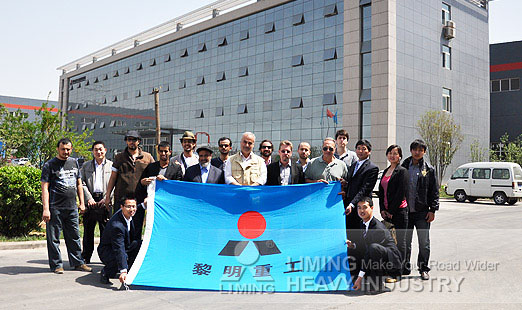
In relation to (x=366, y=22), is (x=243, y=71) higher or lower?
lower

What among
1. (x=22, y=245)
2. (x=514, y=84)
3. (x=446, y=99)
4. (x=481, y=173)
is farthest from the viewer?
(x=514, y=84)

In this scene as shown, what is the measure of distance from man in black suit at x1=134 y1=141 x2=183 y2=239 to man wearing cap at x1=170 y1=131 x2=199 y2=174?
119 mm

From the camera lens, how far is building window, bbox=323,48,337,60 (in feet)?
111

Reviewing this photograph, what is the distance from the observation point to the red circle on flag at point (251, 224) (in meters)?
6.32

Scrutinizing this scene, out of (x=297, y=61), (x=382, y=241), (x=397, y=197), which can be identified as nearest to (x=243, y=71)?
(x=297, y=61)

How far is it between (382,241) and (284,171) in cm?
185

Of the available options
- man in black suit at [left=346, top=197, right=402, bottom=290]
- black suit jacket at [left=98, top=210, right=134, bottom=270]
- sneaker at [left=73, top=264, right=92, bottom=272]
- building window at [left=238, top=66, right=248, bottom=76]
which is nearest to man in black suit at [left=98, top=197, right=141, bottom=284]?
black suit jacket at [left=98, top=210, right=134, bottom=270]

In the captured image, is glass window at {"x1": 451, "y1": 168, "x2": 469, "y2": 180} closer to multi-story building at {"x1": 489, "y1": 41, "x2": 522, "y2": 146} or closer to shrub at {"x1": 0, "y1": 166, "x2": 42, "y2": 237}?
multi-story building at {"x1": 489, "y1": 41, "x2": 522, "y2": 146}

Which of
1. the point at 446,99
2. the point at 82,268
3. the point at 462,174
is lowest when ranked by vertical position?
the point at 82,268

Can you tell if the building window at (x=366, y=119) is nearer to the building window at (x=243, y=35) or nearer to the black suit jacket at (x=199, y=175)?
the building window at (x=243, y=35)

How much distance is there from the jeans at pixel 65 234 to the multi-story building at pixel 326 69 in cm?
2489

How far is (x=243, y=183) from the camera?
22.8 ft

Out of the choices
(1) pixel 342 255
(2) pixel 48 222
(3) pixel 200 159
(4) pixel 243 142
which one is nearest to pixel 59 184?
(2) pixel 48 222

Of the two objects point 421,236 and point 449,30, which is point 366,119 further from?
point 421,236
